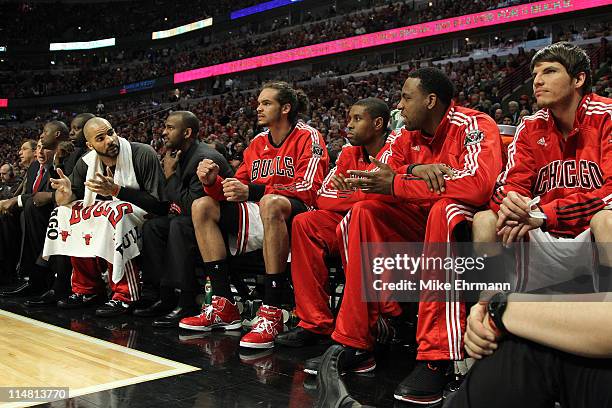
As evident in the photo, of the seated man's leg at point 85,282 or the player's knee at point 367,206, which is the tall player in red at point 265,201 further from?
the seated man's leg at point 85,282

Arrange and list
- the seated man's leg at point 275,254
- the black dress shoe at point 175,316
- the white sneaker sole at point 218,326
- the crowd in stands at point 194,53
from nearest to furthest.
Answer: the seated man's leg at point 275,254 < the white sneaker sole at point 218,326 < the black dress shoe at point 175,316 < the crowd in stands at point 194,53

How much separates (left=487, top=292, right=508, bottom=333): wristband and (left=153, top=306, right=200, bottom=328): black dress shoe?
2.56 m

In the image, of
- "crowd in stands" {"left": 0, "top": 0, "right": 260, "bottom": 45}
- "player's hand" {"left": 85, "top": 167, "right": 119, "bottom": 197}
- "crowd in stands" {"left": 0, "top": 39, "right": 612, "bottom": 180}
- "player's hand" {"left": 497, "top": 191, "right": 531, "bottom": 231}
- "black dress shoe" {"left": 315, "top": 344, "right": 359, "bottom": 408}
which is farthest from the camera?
"crowd in stands" {"left": 0, "top": 0, "right": 260, "bottom": 45}

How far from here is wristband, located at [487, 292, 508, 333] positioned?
108 cm

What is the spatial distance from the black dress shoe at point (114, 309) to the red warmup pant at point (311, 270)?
1.42 metres

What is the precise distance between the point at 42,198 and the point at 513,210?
3679 millimetres

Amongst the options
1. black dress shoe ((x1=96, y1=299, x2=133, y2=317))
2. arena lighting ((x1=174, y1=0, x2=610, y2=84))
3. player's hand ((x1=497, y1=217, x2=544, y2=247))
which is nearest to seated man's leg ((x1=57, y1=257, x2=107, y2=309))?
black dress shoe ((x1=96, y1=299, x2=133, y2=317))

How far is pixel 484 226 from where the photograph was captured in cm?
215

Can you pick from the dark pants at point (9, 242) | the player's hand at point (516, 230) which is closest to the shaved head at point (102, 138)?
the dark pants at point (9, 242)

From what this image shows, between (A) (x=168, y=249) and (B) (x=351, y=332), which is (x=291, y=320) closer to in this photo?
(A) (x=168, y=249)

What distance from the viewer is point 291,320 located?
11.6 feet

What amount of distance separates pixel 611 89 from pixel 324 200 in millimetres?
8443

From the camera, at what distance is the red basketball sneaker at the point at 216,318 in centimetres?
325

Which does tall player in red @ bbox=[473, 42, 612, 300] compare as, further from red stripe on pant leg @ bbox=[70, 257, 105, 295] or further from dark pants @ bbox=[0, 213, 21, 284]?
dark pants @ bbox=[0, 213, 21, 284]
